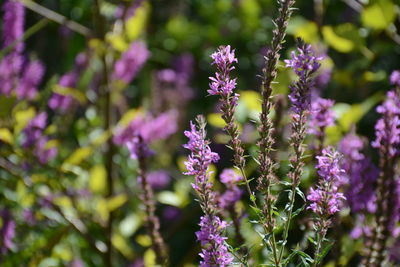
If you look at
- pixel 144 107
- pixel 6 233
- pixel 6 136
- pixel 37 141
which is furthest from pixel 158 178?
pixel 6 136

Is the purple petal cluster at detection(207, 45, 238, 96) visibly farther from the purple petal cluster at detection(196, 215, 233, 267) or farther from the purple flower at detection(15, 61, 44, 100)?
the purple flower at detection(15, 61, 44, 100)

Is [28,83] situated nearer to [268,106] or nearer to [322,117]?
[322,117]

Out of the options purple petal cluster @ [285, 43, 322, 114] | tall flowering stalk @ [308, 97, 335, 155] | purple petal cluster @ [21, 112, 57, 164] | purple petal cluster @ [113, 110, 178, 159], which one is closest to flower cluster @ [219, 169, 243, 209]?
tall flowering stalk @ [308, 97, 335, 155]

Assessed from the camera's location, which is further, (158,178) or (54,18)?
(158,178)

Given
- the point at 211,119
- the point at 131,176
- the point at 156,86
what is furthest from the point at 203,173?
the point at 156,86

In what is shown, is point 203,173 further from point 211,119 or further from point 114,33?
point 114,33

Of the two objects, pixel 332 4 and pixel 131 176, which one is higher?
pixel 332 4

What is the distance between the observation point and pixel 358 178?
144 centimetres

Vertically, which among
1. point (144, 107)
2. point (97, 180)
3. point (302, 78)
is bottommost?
point (97, 180)

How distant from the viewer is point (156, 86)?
298 cm

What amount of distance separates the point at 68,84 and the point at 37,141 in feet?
1.07

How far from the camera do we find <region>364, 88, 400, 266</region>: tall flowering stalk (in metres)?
1.26

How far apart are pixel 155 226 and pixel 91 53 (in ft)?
3.95

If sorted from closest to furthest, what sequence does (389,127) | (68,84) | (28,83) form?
(389,127)
(28,83)
(68,84)
